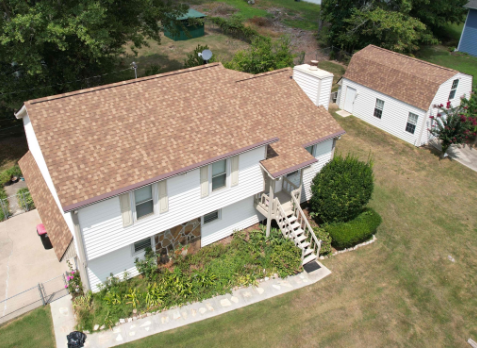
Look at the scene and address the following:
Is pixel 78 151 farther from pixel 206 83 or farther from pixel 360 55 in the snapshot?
pixel 360 55

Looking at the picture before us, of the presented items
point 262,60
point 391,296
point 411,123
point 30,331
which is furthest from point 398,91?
point 30,331

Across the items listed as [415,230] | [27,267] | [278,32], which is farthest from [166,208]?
[278,32]

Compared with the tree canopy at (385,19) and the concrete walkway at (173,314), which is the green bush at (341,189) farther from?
the tree canopy at (385,19)

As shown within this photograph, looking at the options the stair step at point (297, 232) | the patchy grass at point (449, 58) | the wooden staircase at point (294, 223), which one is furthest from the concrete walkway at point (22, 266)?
the patchy grass at point (449, 58)

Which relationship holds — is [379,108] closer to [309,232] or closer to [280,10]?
[309,232]

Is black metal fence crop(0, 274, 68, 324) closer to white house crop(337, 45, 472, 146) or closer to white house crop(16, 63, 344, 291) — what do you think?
white house crop(16, 63, 344, 291)
